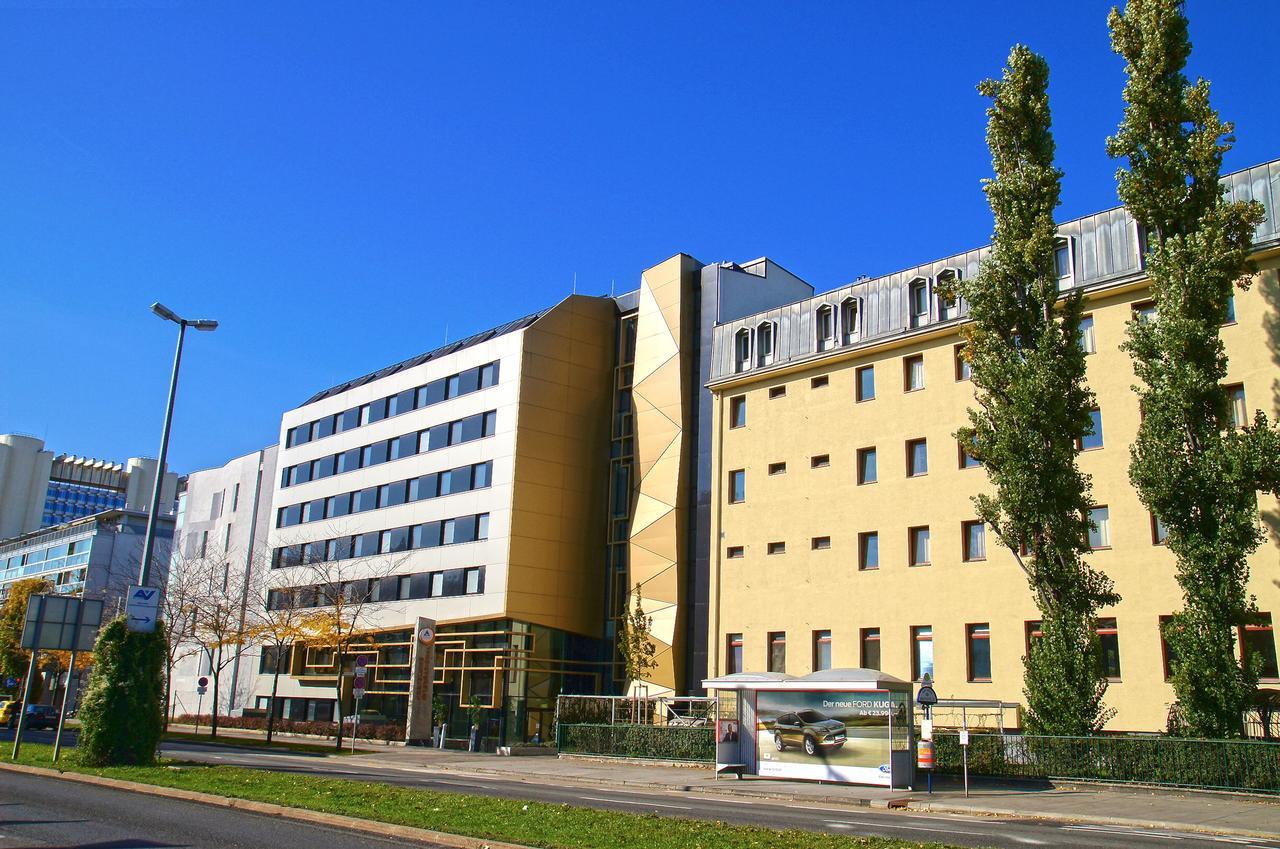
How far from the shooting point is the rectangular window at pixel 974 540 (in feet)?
111

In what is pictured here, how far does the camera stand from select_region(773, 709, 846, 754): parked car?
2727 centimetres

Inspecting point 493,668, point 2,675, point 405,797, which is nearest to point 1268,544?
point 405,797

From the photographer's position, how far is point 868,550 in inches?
1464

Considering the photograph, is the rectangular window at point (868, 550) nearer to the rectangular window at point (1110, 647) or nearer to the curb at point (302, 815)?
the rectangular window at point (1110, 647)

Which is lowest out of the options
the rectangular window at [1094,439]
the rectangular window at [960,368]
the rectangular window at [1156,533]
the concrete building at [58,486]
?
the rectangular window at [1156,533]

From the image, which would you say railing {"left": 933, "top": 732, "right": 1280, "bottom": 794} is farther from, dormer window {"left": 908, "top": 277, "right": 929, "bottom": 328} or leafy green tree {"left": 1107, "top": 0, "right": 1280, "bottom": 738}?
dormer window {"left": 908, "top": 277, "right": 929, "bottom": 328}

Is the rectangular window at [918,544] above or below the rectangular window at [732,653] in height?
above

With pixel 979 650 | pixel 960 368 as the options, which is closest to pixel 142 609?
pixel 979 650

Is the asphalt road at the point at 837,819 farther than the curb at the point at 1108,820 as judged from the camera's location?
No

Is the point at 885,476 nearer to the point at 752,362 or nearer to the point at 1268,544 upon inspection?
the point at 752,362

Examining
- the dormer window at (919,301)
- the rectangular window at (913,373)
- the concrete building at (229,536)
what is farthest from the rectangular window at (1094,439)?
the concrete building at (229,536)

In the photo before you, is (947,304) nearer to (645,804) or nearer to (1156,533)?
(1156,533)

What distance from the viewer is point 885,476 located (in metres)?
36.9

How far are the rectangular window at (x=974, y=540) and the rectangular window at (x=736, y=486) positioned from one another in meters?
9.97
